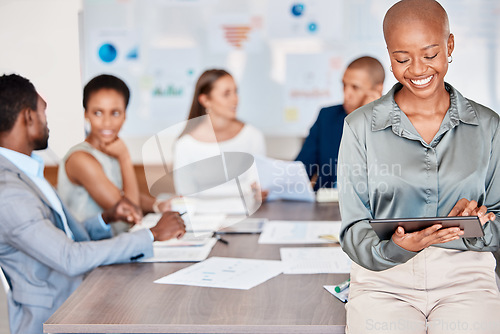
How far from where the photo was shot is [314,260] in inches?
73.5

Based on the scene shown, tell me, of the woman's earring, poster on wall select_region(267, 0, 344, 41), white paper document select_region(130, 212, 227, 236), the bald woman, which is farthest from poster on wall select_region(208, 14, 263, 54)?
the bald woman

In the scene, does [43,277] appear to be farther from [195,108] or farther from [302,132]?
[302,132]

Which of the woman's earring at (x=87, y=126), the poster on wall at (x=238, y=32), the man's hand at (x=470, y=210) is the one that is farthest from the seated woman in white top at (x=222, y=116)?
the man's hand at (x=470, y=210)

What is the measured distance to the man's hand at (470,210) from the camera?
1255mm

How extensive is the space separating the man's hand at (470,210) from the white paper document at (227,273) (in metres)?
0.61

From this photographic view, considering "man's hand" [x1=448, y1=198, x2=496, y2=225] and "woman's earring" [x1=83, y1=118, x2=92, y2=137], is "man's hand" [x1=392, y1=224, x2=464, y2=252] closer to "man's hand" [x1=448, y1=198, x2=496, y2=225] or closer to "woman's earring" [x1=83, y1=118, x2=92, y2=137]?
"man's hand" [x1=448, y1=198, x2=496, y2=225]

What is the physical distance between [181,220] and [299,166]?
3.30ft

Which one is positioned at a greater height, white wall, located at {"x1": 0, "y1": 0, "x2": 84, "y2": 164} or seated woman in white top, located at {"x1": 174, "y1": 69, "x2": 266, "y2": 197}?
white wall, located at {"x1": 0, "y1": 0, "x2": 84, "y2": 164}

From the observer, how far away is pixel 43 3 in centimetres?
197

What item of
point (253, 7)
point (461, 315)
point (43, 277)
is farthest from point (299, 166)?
point (253, 7)

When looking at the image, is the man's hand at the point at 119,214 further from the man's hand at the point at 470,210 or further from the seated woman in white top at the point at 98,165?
the man's hand at the point at 470,210

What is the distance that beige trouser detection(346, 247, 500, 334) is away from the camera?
127 cm

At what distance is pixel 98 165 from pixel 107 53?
6.68 ft

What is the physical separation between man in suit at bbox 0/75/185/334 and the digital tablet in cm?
94
